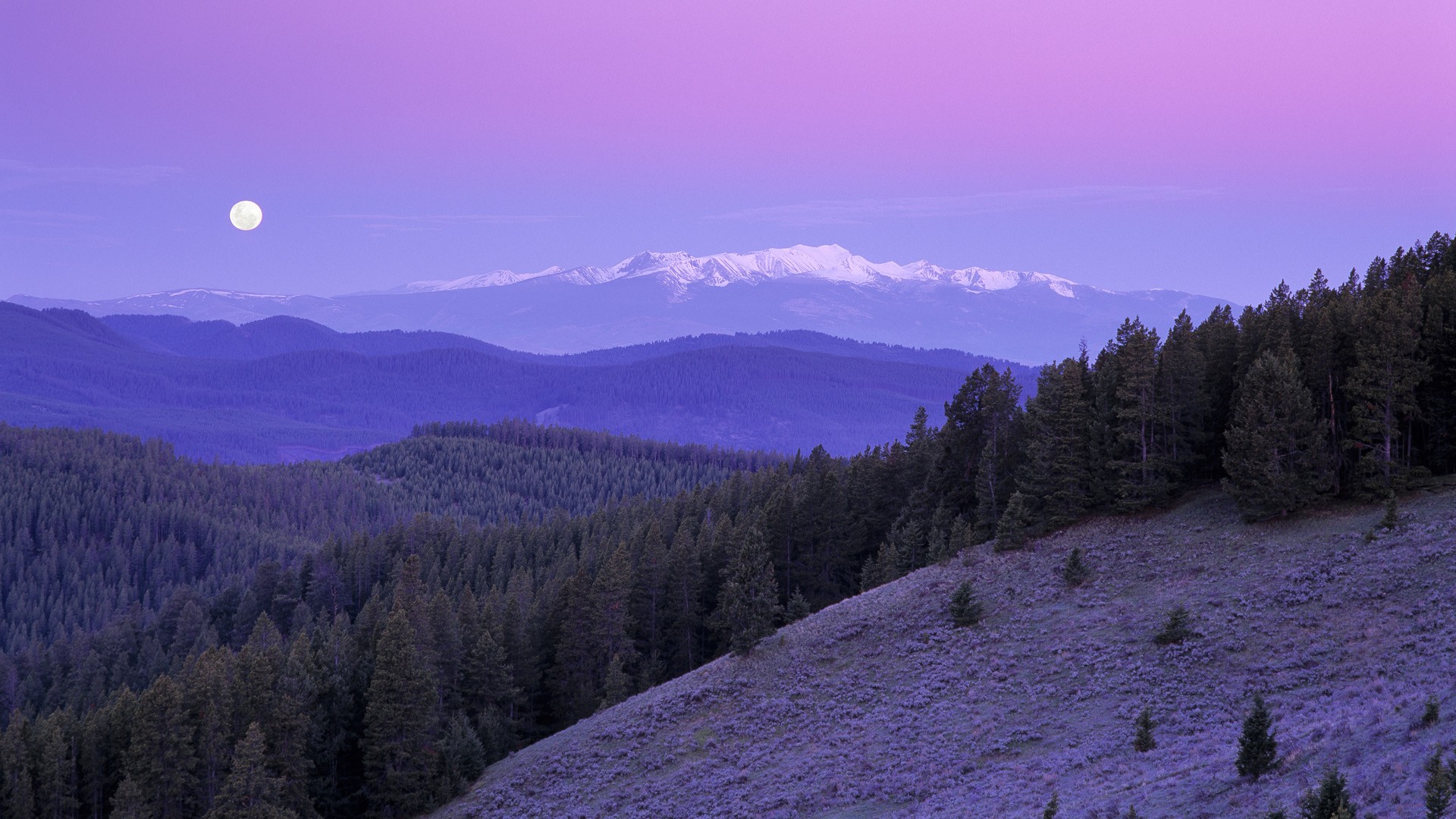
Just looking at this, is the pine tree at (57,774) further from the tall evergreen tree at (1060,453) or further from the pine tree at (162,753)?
the tall evergreen tree at (1060,453)

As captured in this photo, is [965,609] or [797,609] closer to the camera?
[965,609]

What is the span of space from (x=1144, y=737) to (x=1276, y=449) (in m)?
23.0

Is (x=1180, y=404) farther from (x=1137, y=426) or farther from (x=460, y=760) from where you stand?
(x=460, y=760)

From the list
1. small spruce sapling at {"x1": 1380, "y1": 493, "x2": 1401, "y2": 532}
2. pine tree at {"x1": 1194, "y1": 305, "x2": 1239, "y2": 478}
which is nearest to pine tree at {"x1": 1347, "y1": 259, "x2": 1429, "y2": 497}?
small spruce sapling at {"x1": 1380, "y1": 493, "x2": 1401, "y2": 532}

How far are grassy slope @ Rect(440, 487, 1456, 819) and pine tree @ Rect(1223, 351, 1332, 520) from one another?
1.41 metres

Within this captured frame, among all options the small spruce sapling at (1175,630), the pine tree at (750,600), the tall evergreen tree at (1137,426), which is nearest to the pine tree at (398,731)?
the pine tree at (750,600)

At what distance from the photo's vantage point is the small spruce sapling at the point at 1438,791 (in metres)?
17.3

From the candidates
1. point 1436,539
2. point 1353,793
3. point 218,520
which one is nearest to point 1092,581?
point 1436,539

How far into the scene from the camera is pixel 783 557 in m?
75.1

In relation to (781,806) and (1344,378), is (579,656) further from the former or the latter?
(1344,378)

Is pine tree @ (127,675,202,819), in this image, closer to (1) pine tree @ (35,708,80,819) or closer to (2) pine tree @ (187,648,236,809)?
(2) pine tree @ (187,648,236,809)

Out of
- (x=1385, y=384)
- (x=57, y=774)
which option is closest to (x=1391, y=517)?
(x=1385, y=384)

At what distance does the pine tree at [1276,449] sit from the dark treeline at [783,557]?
0.13 metres

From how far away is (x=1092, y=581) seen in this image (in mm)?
48219
